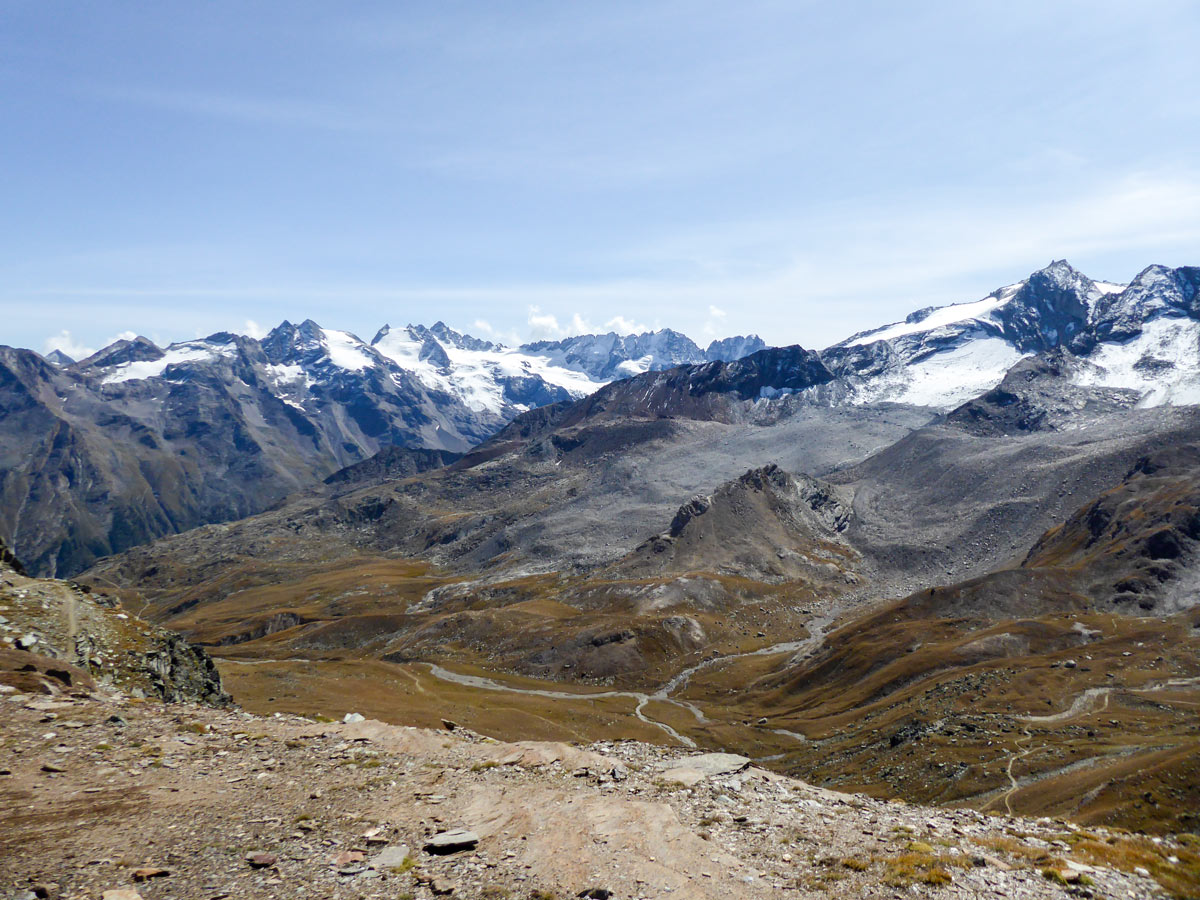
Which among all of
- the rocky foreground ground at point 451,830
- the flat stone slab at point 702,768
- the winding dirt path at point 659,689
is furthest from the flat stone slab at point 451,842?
the winding dirt path at point 659,689

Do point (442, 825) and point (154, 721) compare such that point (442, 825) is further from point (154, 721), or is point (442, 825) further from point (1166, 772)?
point (1166, 772)

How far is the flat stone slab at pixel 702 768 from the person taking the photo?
1089 inches

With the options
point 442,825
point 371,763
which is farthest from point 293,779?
point 442,825

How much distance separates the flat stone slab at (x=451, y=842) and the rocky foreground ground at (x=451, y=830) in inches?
2.6

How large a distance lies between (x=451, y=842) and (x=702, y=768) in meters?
12.8

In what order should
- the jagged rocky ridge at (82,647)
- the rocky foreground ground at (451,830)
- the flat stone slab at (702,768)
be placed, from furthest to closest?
1. the jagged rocky ridge at (82,647)
2. the flat stone slab at (702,768)
3. the rocky foreground ground at (451,830)

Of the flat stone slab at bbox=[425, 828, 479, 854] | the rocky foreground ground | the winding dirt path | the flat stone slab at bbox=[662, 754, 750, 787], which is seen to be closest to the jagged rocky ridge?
the rocky foreground ground

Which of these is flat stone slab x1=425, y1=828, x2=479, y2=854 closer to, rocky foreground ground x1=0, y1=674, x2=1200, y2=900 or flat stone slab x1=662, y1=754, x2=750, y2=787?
rocky foreground ground x1=0, y1=674, x2=1200, y2=900

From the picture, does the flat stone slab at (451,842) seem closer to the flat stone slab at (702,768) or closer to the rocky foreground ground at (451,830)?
the rocky foreground ground at (451,830)

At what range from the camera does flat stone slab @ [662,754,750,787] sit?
2766 cm

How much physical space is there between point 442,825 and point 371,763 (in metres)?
6.63

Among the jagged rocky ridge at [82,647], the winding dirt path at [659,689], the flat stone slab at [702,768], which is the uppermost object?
the jagged rocky ridge at [82,647]

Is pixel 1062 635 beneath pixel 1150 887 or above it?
beneath

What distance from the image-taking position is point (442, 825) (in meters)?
21.5
